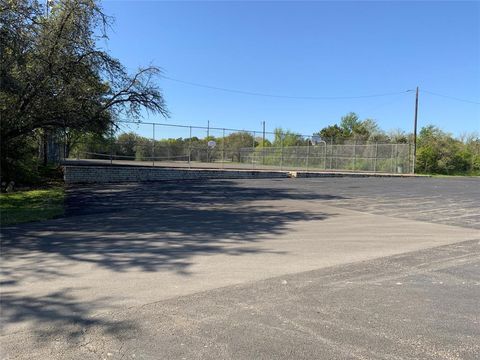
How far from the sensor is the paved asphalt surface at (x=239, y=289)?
12.7ft

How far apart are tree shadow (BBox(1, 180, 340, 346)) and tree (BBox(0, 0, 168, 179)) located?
10.3ft

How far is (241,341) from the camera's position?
12.8 ft

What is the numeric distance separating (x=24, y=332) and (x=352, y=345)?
301 cm

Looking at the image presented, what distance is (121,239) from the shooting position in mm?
8547

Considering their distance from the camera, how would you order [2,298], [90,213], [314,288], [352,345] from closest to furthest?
1. [352,345]
2. [2,298]
3. [314,288]
4. [90,213]

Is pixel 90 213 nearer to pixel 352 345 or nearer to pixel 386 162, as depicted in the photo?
pixel 352 345

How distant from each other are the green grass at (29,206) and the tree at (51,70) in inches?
80.3

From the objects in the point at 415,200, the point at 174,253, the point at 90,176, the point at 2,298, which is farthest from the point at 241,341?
the point at 90,176

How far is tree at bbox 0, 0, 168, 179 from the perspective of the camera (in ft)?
40.2

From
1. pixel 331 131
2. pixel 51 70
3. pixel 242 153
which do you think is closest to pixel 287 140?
pixel 242 153

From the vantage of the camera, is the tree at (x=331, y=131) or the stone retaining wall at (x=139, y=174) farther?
the tree at (x=331, y=131)

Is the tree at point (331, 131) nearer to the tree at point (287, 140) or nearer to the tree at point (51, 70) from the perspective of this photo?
the tree at point (287, 140)

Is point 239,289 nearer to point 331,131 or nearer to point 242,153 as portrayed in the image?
point 242,153

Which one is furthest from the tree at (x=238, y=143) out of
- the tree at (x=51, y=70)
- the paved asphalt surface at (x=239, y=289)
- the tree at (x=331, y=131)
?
the tree at (x=331, y=131)
